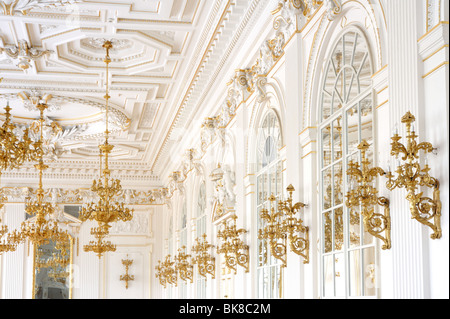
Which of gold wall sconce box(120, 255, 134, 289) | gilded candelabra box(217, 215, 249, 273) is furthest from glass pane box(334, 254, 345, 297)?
gold wall sconce box(120, 255, 134, 289)

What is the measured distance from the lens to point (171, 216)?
1903cm

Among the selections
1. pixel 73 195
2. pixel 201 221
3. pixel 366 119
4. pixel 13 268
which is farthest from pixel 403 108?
pixel 13 268

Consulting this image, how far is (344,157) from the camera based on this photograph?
6109 millimetres

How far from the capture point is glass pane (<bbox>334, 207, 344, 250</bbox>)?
6113 millimetres

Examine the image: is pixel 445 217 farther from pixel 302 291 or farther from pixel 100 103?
pixel 100 103

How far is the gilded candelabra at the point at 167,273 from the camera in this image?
56.6 feet

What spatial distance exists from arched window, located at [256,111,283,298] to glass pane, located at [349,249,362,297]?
2.29 m

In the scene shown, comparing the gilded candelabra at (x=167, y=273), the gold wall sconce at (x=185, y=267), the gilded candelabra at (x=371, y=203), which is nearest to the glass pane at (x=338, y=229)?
the gilded candelabra at (x=371, y=203)

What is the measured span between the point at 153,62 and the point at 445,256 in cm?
839

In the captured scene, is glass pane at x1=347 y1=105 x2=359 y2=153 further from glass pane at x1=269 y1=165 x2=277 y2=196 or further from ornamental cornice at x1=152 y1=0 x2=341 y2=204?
glass pane at x1=269 y1=165 x2=277 y2=196

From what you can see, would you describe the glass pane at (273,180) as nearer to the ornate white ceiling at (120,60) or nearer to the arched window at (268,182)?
the arched window at (268,182)

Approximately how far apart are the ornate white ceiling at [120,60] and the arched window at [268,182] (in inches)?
61.2

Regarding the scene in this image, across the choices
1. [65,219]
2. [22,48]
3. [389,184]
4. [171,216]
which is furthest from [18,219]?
[389,184]

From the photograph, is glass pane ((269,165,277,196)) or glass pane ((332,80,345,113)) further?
glass pane ((269,165,277,196))
